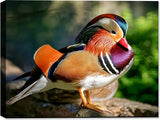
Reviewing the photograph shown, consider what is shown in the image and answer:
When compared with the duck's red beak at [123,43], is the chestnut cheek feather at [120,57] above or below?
below

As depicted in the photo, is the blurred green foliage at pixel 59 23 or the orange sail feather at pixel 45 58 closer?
the orange sail feather at pixel 45 58

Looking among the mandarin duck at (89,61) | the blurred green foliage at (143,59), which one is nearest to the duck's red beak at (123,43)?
the mandarin duck at (89,61)

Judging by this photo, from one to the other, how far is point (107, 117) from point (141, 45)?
695mm

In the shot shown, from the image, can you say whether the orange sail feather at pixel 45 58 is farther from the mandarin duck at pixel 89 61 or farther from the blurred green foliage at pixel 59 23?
the blurred green foliage at pixel 59 23

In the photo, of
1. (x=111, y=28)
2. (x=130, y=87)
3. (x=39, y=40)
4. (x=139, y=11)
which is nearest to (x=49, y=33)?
(x=39, y=40)

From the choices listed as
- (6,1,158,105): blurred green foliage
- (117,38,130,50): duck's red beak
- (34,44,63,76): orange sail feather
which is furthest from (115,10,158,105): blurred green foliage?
(34,44,63,76): orange sail feather

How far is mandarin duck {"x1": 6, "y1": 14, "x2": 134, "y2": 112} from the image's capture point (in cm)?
156

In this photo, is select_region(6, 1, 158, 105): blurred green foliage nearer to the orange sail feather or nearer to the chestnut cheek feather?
the orange sail feather

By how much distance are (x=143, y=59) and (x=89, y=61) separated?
64cm

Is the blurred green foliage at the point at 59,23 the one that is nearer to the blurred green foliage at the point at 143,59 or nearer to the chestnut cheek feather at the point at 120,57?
the blurred green foliage at the point at 143,59

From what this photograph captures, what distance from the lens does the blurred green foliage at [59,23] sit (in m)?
1.87

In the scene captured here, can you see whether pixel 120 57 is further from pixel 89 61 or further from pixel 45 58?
pixel 45 58

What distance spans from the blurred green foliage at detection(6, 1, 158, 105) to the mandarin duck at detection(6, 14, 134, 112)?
0.26 meters

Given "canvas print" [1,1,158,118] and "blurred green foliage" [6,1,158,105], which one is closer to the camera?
"canvas print" [1,1,158,118]
